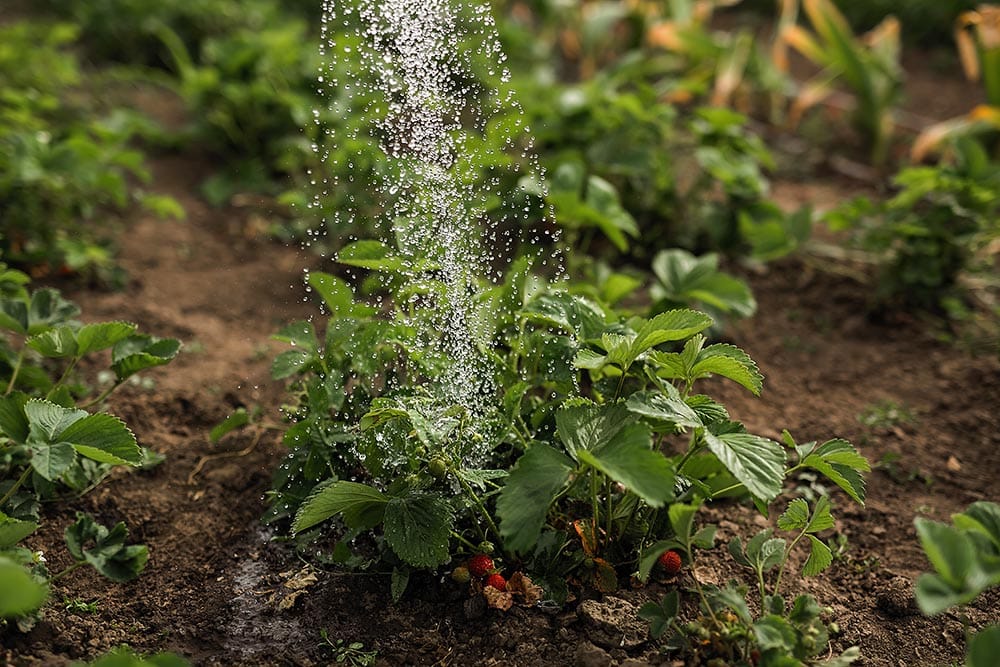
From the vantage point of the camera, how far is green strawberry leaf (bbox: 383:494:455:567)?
173 cm

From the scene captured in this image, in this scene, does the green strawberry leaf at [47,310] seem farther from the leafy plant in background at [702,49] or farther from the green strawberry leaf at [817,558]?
the leafy plant in background at [702,49]

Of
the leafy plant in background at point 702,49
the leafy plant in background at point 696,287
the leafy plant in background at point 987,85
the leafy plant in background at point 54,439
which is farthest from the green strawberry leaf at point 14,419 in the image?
the leafy plant in background at point 987,85

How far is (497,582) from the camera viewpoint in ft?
6.06

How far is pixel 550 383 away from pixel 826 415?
1.03 metres

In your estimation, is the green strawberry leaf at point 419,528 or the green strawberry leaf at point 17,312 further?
the green strawberry leaf at point 17,312

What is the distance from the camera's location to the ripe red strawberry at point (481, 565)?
1858 millimetres

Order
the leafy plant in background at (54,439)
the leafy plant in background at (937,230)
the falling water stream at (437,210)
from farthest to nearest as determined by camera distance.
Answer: the leafy plant in background at (937,230) < the falling water stream at (437,210) < the leafy plant in background at (54,439)

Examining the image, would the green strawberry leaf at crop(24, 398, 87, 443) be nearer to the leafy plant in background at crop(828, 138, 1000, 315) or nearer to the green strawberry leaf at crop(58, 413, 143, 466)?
the green strawberry leaf at crop(58, 413, 143, 466)

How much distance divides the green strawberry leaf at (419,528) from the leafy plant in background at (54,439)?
47cm

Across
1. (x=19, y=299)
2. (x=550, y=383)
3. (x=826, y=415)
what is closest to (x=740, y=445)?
(x=550, y=383)

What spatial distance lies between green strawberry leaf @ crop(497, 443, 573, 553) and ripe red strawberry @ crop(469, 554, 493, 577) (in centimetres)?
25

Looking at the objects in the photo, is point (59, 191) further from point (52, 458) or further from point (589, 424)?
point (589, 424)

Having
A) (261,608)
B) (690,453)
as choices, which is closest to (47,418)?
(261,608)

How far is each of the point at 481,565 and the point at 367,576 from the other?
254 mm
